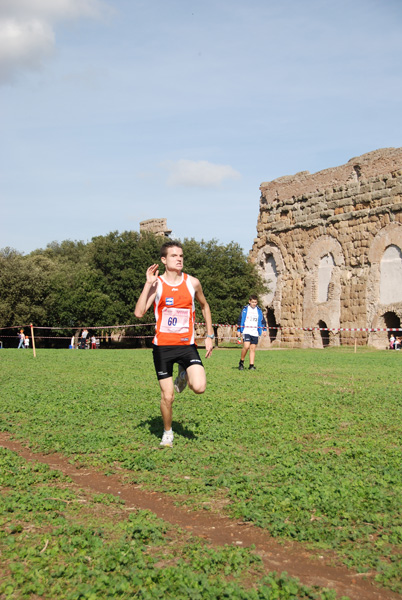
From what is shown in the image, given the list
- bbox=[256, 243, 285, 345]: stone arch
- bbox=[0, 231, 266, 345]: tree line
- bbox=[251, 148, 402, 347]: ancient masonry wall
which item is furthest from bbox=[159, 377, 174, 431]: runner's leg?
bbox=[256, 243, 285, 345]: stone arch

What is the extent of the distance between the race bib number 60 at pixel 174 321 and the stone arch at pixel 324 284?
30.6 metres

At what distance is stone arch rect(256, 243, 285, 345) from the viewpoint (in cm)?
4253

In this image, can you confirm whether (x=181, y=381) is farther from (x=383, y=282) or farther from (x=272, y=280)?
(x=272, y=280)

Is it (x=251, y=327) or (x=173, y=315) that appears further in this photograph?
(x=251, y=327)

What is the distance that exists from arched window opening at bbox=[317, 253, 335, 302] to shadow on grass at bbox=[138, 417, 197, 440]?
31.8 metres

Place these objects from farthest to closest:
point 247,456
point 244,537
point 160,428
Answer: point 160,428
point 247,456
point 244,537

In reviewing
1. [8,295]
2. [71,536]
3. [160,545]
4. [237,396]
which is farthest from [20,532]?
[8,295]

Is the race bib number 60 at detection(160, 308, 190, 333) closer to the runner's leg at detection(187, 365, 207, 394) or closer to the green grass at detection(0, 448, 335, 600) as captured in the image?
the runner's leg at detection(187, 365, 207, 394)

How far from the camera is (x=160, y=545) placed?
168 inches

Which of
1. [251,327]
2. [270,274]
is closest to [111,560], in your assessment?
[251,327]

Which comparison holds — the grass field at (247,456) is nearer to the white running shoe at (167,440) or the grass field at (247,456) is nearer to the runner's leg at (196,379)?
the white running shoe at (167,440)

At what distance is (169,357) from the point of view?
7246mm

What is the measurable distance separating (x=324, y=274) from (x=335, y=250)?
1.71 meters

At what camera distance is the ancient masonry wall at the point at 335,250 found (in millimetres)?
35656
